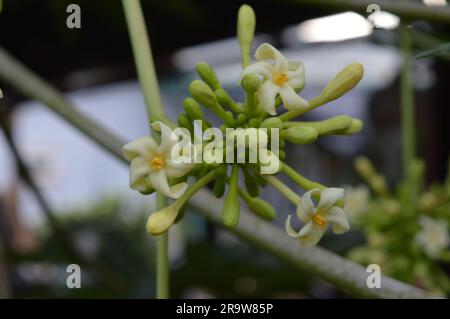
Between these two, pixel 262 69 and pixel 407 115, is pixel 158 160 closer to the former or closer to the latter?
pixel 262 69

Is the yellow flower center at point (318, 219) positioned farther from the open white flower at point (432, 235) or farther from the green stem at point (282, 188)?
the open white flower at point (432, 235)

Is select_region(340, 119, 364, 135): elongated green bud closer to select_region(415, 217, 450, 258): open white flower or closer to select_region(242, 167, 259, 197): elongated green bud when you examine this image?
select_region(242, 167, 259, 197): elongated green bud

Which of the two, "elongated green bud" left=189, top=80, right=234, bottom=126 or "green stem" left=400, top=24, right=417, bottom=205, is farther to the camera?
"green stem" left=400, top=24, right=417, bottom=205

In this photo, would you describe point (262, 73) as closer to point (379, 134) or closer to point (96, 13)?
point (96, 13)

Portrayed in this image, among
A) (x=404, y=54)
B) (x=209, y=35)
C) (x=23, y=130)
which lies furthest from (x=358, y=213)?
(x=23, y=130)

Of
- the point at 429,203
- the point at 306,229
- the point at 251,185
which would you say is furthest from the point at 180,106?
the point at 306,229

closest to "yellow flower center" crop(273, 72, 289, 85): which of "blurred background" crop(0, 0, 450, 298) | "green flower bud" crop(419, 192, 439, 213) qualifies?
"blurred background" crop(0, 0, 450, 298)
